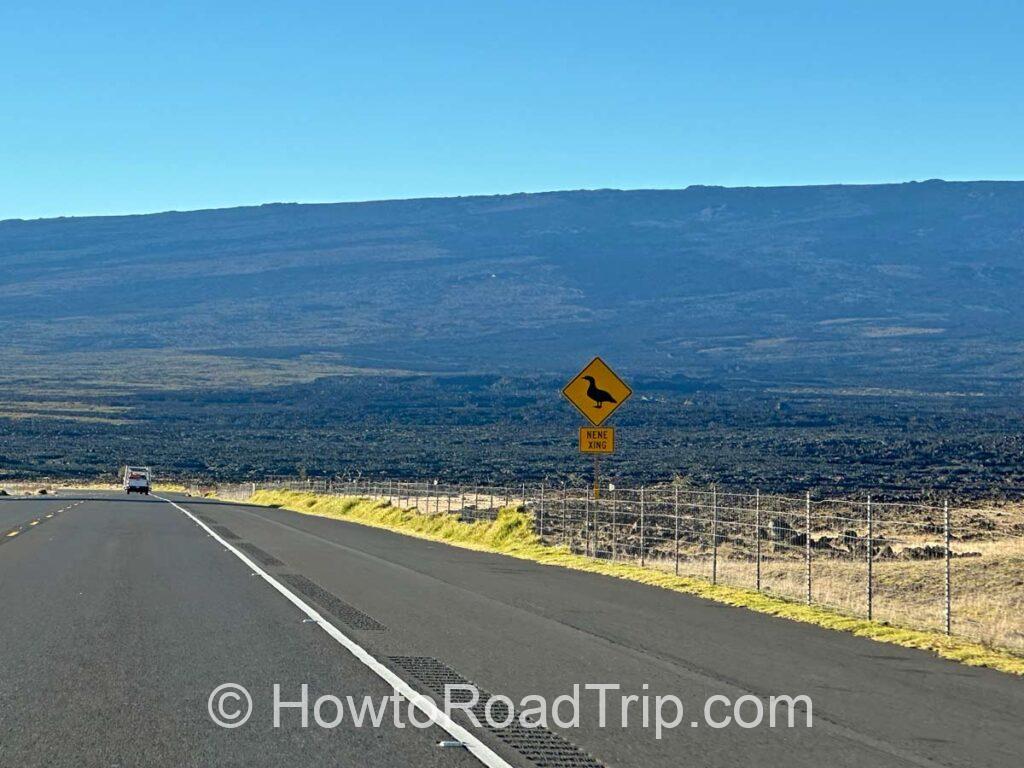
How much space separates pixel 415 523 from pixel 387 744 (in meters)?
30.6

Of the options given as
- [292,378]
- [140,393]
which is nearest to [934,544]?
[140,393]

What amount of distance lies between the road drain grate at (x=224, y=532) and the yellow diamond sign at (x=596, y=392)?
26.9ft

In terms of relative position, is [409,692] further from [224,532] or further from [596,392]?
[224,532]

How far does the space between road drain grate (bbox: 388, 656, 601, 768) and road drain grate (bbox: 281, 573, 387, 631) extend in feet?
10.4

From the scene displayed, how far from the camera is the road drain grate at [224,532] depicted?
3110cm

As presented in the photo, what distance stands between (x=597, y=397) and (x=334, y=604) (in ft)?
39.2

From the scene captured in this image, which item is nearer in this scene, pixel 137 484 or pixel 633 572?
pixel 633 572

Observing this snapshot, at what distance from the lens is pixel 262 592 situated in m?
18.0

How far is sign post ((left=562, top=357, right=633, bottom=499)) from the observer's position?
90.6 feet

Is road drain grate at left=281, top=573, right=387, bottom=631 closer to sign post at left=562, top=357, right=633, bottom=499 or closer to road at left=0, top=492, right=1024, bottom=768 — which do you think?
road at left=0, top=492, right=1024, bottom=768
